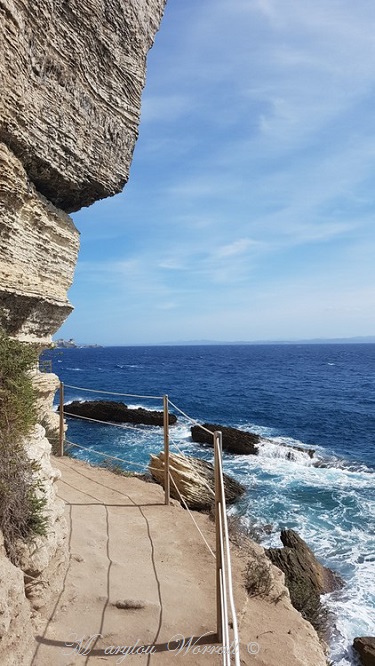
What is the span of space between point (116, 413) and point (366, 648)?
2675cm

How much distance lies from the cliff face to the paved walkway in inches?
21.3

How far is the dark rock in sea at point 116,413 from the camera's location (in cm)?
3130

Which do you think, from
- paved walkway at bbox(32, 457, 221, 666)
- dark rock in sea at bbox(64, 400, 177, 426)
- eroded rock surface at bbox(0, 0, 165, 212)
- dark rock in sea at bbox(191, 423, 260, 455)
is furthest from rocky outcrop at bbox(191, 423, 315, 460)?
eroded rock surface at bbox(0, 0, 165, 212)

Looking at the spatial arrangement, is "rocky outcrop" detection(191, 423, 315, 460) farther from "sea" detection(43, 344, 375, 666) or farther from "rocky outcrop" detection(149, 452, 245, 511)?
"rocky outcrop" detection(149, 452, 245, 511)

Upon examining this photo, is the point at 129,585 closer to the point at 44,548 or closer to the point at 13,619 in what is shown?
the point at 44,548

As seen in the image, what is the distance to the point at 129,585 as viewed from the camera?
521cm

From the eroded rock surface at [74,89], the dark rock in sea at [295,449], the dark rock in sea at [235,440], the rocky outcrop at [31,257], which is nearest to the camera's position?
the eroded rock surface at [74,89]

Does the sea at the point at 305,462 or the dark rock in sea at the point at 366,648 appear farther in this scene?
the sea at the point at 305,462

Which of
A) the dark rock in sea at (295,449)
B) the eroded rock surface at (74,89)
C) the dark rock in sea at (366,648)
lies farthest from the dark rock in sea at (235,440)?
the eroded rock surface at (74,89)

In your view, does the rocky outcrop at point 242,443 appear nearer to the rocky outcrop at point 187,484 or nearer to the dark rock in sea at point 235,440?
the dark rock in sea at point 235,440

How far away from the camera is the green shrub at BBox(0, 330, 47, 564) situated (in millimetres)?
4566

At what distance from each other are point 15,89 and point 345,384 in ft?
185

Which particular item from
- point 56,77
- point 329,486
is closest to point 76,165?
point 56,77

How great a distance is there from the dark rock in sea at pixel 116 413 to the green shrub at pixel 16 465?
25.4m
